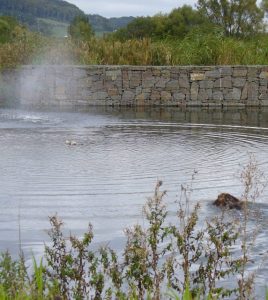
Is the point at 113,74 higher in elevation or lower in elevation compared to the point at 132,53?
lower

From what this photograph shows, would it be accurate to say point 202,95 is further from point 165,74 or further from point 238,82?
point 165,74

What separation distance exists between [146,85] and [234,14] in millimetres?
24137

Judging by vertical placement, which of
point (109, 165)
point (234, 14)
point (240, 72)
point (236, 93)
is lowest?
point (109, 165)

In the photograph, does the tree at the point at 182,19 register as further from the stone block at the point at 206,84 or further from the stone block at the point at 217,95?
the stone block at the point at 206,84

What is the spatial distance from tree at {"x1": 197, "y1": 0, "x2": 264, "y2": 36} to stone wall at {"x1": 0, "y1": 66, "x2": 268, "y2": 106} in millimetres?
22305

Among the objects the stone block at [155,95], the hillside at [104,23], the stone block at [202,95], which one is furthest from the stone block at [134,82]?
the hillside at [104,23]

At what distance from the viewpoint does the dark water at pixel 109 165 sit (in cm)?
809

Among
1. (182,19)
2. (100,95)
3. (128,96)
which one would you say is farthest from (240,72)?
(182,19)

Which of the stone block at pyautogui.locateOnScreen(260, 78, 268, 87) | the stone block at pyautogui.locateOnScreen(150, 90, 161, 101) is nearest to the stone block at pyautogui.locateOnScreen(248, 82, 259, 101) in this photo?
the stone block at pyautogui.locateOnScreen(260, 78, 268, 87)

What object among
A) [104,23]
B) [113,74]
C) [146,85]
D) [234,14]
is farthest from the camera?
Result: [104,23]

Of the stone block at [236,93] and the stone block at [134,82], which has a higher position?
the stone block at [134,82]

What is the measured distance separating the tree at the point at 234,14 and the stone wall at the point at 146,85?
73.2ft

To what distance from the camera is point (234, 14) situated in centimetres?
4550

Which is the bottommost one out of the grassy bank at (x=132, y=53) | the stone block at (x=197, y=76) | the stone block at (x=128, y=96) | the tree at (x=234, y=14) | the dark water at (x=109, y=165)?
the dark water at (x=109, y=165)
